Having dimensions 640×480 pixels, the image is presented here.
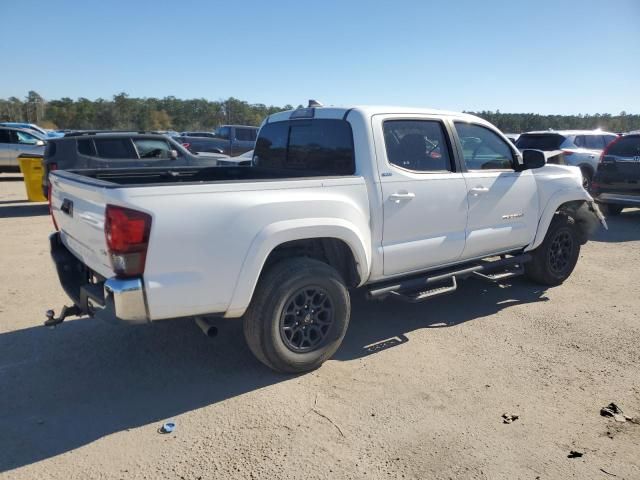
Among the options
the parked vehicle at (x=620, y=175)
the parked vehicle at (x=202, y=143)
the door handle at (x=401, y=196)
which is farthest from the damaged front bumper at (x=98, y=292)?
the parked vehicle at (x=202, y=143)

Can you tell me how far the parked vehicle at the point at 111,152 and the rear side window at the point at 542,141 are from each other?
857 cm

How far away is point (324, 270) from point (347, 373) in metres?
0.82

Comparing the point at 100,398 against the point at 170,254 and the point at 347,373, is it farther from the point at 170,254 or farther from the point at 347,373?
the point at 347,373

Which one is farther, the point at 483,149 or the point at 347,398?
the point at 483,149

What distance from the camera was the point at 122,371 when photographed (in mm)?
3838

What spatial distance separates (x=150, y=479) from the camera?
2656 mm

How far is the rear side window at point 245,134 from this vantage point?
22.3 m

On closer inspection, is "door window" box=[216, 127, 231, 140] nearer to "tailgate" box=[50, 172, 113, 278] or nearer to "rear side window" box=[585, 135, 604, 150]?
"rear side window" box=[585, 135, 604, 150]

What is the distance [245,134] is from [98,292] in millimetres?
20079

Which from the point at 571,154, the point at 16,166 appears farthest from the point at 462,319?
the point at 16,166

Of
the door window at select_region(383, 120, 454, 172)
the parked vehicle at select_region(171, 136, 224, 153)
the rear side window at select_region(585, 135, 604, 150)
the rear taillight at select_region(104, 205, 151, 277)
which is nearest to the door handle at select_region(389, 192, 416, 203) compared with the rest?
the door window at select_region(383, 120, 454, 172)

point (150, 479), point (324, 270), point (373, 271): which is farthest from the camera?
point (373, 271)

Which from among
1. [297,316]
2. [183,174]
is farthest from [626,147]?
[297,316]

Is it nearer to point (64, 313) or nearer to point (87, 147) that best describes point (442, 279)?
point (64, 313)
